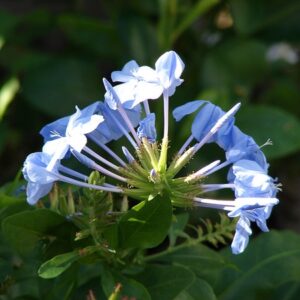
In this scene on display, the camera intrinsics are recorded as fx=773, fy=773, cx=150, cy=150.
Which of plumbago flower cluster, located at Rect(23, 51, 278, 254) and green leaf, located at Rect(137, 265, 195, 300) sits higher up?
plumbago flower cluster, located at Rect(23, 51, 278, 254)

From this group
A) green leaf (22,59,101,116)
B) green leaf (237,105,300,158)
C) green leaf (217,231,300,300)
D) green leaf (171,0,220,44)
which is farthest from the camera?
green leaf (22,59,101,116)

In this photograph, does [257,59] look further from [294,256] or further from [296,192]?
[294,256]

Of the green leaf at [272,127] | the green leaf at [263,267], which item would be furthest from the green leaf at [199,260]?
the green leaf at [272,127]

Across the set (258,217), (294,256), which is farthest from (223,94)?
(258,217)

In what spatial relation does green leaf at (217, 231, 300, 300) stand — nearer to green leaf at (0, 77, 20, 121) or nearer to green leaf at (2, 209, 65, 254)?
green leaf at (2, 209, 65, 254)

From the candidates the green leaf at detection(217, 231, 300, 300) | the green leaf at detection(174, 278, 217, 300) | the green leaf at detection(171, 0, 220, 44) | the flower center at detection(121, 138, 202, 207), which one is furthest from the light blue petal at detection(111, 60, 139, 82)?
the green leaf at detection(171, 0, 220, 44)

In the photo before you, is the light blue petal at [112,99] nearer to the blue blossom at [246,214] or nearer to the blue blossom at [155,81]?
the blue blossom at [155,81]
